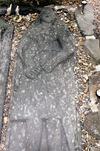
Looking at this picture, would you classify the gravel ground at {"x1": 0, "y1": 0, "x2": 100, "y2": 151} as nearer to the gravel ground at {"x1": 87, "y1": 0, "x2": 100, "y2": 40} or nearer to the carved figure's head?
the gravel ground at {"x1": 87, "y1": 0, "x2": 100, "y2": 40}

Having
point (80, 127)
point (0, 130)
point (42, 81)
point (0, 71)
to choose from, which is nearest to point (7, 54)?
point (0, 71)

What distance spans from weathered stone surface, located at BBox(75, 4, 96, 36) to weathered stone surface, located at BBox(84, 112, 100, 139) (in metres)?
1.70

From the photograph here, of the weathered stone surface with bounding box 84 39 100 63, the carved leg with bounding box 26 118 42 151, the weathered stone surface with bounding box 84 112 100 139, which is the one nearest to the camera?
the carved leg with bounding box 26 118 42 151

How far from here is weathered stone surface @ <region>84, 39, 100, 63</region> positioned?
296 cm

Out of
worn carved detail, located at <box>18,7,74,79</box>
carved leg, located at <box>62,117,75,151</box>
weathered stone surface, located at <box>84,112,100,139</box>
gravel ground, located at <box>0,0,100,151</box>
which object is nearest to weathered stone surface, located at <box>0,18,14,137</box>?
gravel ground, located at <box>0,0,100,151</box>

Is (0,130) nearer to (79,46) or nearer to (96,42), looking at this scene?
(79,46)

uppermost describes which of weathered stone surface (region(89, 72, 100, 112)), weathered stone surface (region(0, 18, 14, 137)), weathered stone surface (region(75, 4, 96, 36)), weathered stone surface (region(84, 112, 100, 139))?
weathered stone surface (region(75, 4, 96, 36))

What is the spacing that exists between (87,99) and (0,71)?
144 centimetres

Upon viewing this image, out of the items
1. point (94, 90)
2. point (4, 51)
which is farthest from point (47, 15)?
point (94, 90)

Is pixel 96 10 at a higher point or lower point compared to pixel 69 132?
higher

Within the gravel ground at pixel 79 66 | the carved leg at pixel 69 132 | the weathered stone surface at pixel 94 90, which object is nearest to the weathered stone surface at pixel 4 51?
the gravel ground at pixel 79 66

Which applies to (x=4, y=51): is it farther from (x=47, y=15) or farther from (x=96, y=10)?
(x=96, y=10)

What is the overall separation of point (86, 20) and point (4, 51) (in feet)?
6.15

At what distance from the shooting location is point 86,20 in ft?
11.6
